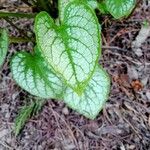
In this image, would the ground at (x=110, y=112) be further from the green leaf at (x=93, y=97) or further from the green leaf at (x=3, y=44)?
the green leaf at (x=3, y=44)

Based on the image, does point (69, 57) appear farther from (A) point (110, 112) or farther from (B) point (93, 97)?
(A) point (110, 112)

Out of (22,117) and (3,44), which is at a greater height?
(3,44)

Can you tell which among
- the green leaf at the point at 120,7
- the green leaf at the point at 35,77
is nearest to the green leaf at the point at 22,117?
the green leaf at the point at 35,77

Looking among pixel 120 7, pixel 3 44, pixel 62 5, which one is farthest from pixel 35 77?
pixel 120 7

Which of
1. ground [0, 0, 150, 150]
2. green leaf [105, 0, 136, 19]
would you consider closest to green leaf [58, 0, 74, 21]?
green leaf [105, 0, 136, 19]

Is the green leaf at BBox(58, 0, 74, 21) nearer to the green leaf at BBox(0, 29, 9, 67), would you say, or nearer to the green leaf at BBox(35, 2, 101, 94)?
the green leaf at BBox(35, 2, 101, 94)

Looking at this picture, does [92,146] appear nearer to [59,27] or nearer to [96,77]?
[96,77]
